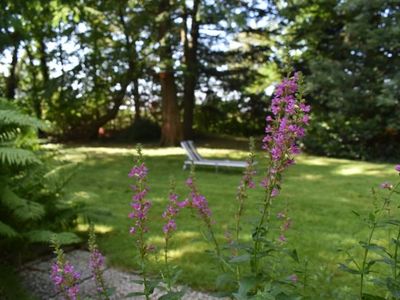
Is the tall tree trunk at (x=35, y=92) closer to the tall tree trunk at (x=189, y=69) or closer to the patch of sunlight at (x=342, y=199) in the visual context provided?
the tall tree trunk at (x=189, y=69)

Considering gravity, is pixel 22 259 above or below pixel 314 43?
below

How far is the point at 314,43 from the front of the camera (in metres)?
16.6

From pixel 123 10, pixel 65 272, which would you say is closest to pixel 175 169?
pixel 123 10

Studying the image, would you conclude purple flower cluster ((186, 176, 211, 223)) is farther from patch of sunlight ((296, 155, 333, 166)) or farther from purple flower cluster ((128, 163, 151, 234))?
patch of sunlight ((296, 155, 333, 166))

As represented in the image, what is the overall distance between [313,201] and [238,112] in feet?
44.9

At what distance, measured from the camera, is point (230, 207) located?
7160mm

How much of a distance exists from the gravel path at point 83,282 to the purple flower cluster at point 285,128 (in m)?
2.06

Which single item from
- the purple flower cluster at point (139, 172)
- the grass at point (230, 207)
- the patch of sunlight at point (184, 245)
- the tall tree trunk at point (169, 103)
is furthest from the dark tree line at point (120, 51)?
the purple flower cluster at point (139, 172)

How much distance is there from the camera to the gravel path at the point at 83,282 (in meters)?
3.90

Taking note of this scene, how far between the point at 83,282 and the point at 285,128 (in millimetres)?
2958

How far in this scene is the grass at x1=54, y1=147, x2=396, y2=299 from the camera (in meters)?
4.39

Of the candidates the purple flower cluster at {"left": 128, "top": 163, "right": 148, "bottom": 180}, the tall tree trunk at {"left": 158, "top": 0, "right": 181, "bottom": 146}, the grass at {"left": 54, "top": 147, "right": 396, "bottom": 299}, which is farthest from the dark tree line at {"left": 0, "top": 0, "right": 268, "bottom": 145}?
the purple flower cluster at {"left": 128, "top": 163, "right": 148, "bottom": 180}

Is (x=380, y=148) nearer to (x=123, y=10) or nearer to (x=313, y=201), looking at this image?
(x=313, y=201)

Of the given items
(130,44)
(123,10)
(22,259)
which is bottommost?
(22,259)
